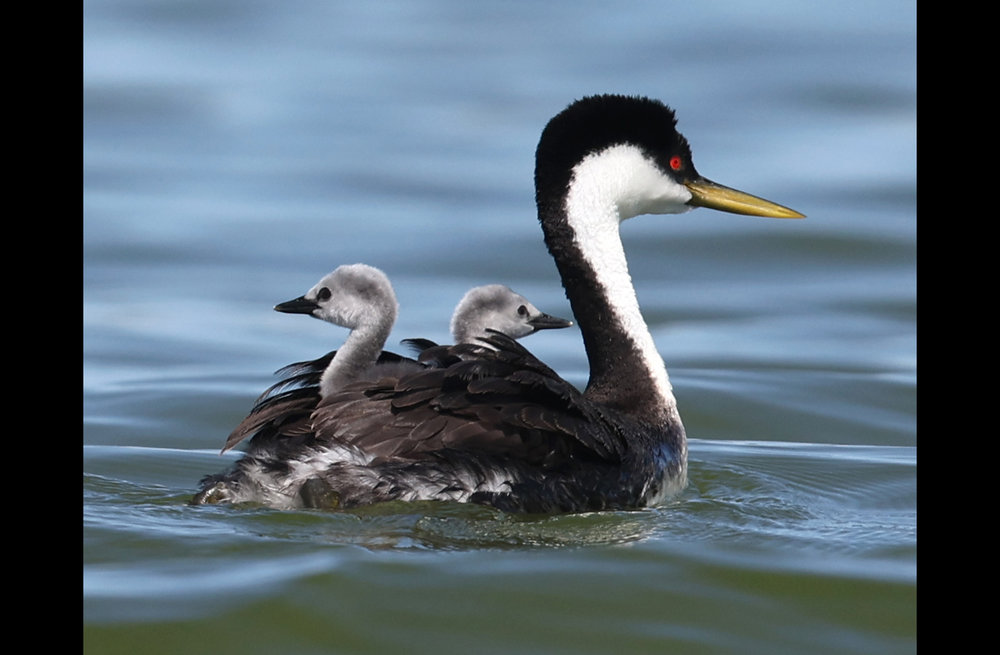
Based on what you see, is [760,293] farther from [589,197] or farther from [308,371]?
[308,371]

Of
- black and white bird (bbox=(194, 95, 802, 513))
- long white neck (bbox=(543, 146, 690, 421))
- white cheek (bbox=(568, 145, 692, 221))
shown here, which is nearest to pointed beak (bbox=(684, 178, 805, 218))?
white cheek (bbox=(568, 145, 692, 221))

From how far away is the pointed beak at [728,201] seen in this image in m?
7.29

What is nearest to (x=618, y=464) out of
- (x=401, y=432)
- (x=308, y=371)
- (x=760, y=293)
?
(x=401, y=432)

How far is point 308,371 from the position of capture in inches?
255

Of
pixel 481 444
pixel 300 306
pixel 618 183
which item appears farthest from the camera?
pixel 618 183

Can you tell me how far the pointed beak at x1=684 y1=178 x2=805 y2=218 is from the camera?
23.9 ft

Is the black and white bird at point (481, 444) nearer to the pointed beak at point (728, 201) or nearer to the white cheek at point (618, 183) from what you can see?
the white cheek at point (618, 183)

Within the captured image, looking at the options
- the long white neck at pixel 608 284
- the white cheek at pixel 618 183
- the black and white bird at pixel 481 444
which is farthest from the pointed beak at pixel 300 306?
the white cheek at pixel 618 183

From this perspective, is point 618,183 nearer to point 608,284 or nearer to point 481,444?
point 608,284

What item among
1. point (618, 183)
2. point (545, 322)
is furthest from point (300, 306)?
point (618, 183)

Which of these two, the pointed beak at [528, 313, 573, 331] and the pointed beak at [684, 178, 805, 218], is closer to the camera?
the pointed beak at [684, 178, 805, 218]

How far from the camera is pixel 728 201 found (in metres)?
7.36

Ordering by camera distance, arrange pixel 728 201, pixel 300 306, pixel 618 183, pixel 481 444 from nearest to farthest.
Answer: pixel 481 444, pixel 300 306, pixel 618 183, pixel 728 201

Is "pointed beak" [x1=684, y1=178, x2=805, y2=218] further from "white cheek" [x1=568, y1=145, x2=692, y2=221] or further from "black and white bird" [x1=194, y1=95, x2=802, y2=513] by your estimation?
"black and white bird" [x1=194, y1=95, x2=802, y2=513]
